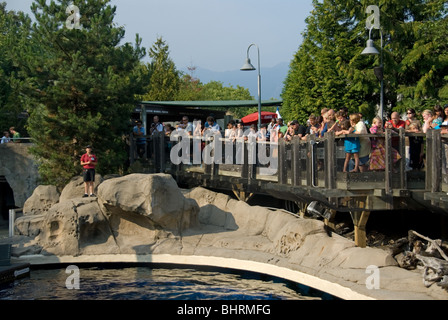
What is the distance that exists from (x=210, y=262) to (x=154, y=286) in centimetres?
192

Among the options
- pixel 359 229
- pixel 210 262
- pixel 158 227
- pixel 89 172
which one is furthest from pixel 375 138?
pixel 89 172

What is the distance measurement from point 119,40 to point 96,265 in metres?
9.30

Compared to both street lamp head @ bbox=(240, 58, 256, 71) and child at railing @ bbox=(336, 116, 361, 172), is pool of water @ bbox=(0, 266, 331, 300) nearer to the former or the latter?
child at railing @ bbox=(336, 116, 361, 172)

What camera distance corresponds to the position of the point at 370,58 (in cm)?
2509

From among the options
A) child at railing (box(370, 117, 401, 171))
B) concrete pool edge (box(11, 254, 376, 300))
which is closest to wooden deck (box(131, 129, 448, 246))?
child at railing (box(370, 117, 401, 171))

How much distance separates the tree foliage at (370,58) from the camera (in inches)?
898

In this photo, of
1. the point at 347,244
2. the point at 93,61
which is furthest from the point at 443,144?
the point at 93,61

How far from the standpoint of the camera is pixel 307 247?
47.8ft

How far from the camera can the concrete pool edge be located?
1301 cm

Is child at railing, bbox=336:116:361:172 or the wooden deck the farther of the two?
child at railing, bbox=336:116:361:172

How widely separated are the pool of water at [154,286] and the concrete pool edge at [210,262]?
16cm

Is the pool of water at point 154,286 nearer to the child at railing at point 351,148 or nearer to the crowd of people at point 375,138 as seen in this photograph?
the child at railing at point 351,148

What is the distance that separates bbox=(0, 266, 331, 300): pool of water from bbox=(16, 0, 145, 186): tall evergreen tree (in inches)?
229

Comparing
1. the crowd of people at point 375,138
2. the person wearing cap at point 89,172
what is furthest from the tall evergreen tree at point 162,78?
the crowd of people at point 375,138
